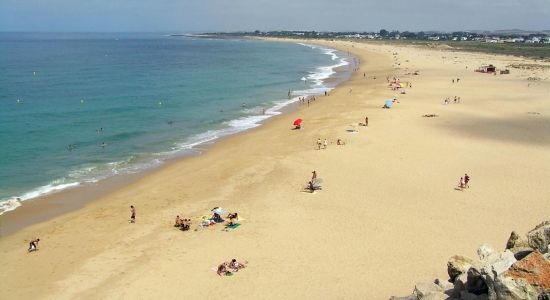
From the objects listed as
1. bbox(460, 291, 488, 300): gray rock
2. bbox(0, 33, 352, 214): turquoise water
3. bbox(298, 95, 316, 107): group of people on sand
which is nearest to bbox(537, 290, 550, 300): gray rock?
bbox(460, 291, 488, 300): gray rock

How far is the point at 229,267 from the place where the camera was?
658 inches

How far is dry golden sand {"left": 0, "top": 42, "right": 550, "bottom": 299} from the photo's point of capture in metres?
16.3

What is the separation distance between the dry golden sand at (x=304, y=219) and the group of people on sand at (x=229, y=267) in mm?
213

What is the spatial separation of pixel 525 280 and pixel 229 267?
10024 mm

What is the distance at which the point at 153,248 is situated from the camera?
18750mm

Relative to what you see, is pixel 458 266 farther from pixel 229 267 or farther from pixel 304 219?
pixel 304 219

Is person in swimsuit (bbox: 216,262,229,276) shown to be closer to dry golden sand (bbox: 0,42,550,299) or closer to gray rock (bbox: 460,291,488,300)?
dry golden sand (bbox: 0,42,550,299)

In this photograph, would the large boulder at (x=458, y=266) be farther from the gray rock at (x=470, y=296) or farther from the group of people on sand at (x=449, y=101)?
the group of people on sand at (x=449, y=101)

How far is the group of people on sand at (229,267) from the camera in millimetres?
16500

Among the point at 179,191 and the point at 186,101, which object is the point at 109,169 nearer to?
the point at 179,191

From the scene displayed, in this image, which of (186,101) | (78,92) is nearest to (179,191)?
(186,101)

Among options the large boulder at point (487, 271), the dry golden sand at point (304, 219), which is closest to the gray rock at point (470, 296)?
the large boulder at point (487, 271)

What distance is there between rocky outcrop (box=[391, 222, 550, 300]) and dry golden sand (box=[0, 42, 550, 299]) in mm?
3176

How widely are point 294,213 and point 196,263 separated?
5844 millimetres
